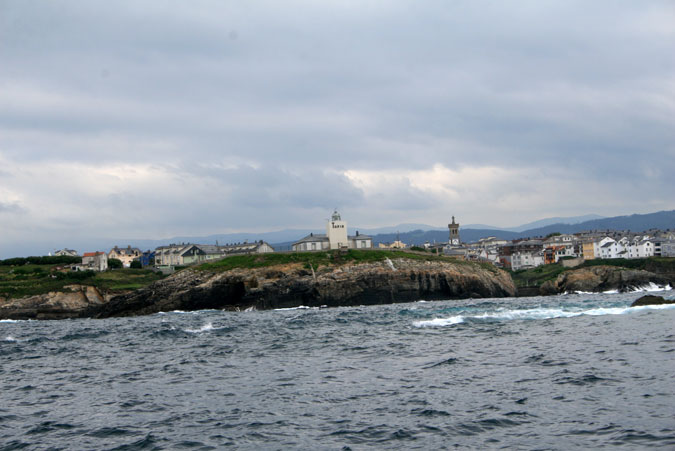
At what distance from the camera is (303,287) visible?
305 feet

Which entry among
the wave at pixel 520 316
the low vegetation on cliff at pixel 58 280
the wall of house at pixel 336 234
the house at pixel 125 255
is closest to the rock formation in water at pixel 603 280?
the wall of house at pixel 336 234

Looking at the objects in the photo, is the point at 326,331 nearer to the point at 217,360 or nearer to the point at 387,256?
the point at 217,360

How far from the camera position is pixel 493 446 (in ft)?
46.4

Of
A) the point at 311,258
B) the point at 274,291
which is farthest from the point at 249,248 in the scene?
the point at 274,291

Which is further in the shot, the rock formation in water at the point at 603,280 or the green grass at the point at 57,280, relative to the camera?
the rock formation in water at the point at 603,280

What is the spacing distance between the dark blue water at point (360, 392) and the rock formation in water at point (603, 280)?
72.2 meters

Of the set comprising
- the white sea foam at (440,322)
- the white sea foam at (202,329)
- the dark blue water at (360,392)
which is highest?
the dark blue water at (360,392)

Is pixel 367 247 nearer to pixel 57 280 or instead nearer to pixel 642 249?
pixel 57 280

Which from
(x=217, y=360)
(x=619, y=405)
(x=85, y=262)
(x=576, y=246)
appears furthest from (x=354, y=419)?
(x=576, y=246)

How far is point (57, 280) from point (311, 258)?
4277 centimetres

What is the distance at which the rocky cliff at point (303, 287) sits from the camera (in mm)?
90062

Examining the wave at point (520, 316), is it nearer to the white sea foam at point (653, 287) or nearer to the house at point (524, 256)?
the white sea foam at point (653, 287)

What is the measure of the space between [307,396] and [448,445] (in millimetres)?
7269

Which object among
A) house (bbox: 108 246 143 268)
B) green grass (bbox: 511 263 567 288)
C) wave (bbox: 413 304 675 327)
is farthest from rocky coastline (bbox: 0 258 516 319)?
house (bbox: 108 246 143 268)
